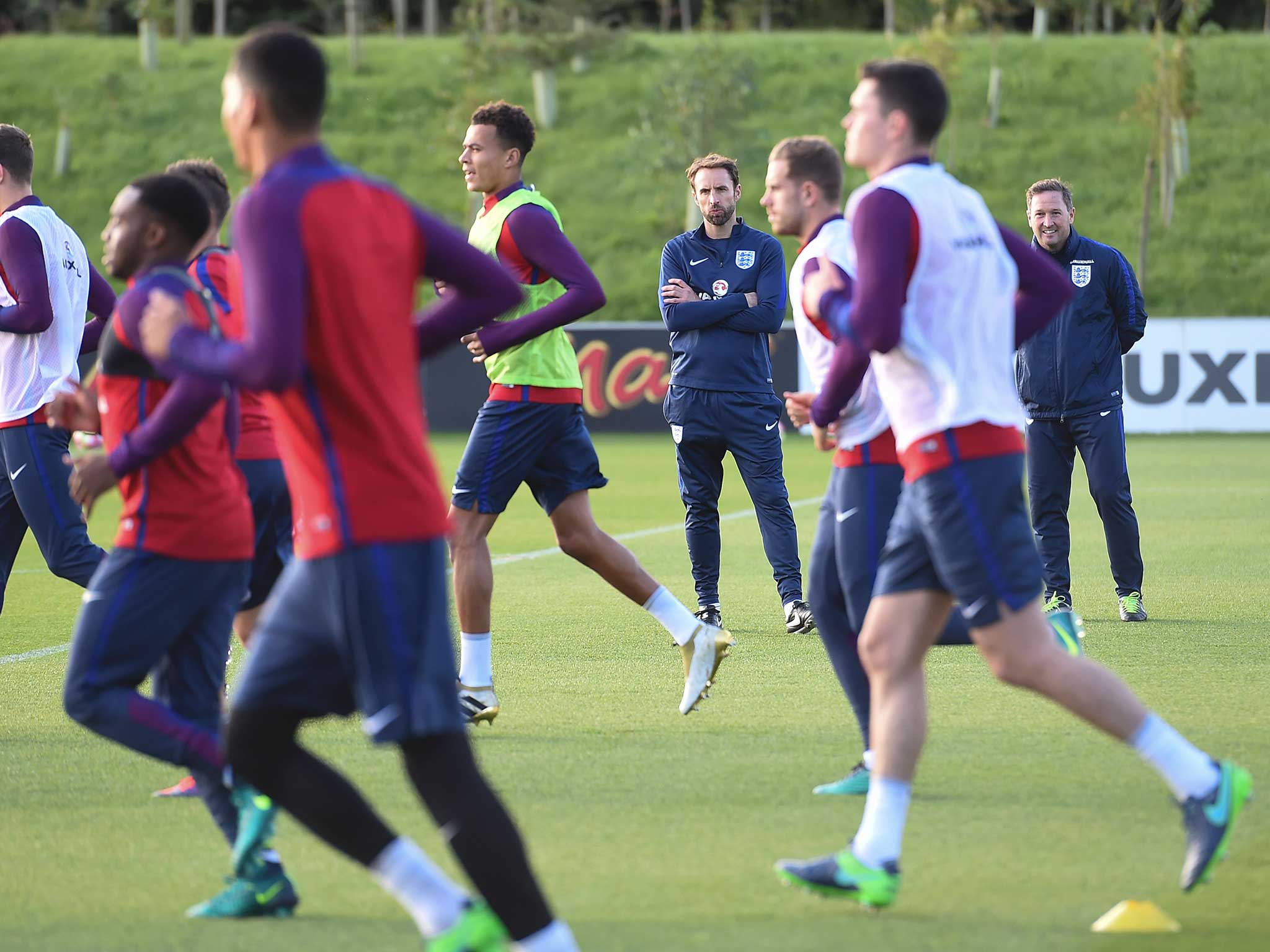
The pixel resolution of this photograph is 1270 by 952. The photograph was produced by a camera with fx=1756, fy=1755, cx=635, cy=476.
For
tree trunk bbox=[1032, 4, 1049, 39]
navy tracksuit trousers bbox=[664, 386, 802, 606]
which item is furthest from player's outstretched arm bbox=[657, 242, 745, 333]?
tree trunk bbox=[1032, 4, 1049, 39]

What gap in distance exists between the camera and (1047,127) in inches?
1683

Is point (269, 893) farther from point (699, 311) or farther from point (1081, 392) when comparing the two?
point (1081, 392)

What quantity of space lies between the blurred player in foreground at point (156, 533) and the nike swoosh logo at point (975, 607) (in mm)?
1801

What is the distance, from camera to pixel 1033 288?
4.79 m

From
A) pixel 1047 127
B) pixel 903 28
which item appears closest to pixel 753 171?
pixel 1047 127

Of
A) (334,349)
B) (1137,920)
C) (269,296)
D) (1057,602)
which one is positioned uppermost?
(269,296)

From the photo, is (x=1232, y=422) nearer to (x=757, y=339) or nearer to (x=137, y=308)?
(x=757, y=339)

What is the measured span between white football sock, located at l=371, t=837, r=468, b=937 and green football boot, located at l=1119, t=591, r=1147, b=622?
6.45 metres

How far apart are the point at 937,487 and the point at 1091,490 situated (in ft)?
18.0

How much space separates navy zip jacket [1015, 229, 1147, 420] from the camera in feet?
31.5

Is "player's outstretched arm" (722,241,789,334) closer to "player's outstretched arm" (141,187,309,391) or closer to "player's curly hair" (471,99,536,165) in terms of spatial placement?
"player's curly hair" (471,99,536,165)

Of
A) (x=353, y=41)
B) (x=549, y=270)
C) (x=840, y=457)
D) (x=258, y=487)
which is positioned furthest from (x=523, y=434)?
(x=353, y=41)

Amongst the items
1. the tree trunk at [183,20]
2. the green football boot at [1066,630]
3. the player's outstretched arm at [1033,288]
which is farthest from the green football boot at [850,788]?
the tree trunk at [183,20]

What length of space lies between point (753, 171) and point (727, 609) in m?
31.9
